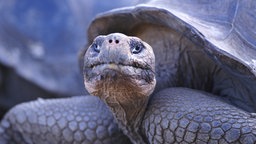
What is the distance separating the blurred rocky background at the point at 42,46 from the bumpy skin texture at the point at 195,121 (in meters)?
2.34

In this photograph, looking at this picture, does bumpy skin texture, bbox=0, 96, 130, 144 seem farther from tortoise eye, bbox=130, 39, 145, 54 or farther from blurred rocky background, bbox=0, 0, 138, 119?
blurred rocky background, bbox=0, 0, 138, 119

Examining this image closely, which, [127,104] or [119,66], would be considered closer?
[119,66]

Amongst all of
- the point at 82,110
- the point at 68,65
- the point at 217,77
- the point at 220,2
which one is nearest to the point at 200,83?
the point at 217,77

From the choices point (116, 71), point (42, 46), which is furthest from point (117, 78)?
point (42, 46)

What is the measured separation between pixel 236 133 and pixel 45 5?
302 cm

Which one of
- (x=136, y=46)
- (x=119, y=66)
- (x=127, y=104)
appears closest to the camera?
(x=119, y=66)

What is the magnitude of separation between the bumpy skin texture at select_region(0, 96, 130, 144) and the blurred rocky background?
1.74 m

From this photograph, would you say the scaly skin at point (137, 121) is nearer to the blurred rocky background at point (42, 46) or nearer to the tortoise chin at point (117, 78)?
the tortoise chin at point (117, 78)

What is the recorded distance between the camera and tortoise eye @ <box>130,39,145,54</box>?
2.11 metres

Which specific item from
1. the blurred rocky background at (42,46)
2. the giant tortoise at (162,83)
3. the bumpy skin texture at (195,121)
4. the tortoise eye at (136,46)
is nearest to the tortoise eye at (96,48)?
the giant tortoise at (162,83)

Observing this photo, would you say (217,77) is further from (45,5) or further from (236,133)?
(45,5)

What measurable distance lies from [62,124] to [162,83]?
50 centimetres

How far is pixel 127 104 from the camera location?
2277 mm

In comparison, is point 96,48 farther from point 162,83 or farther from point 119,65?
point 162,83
